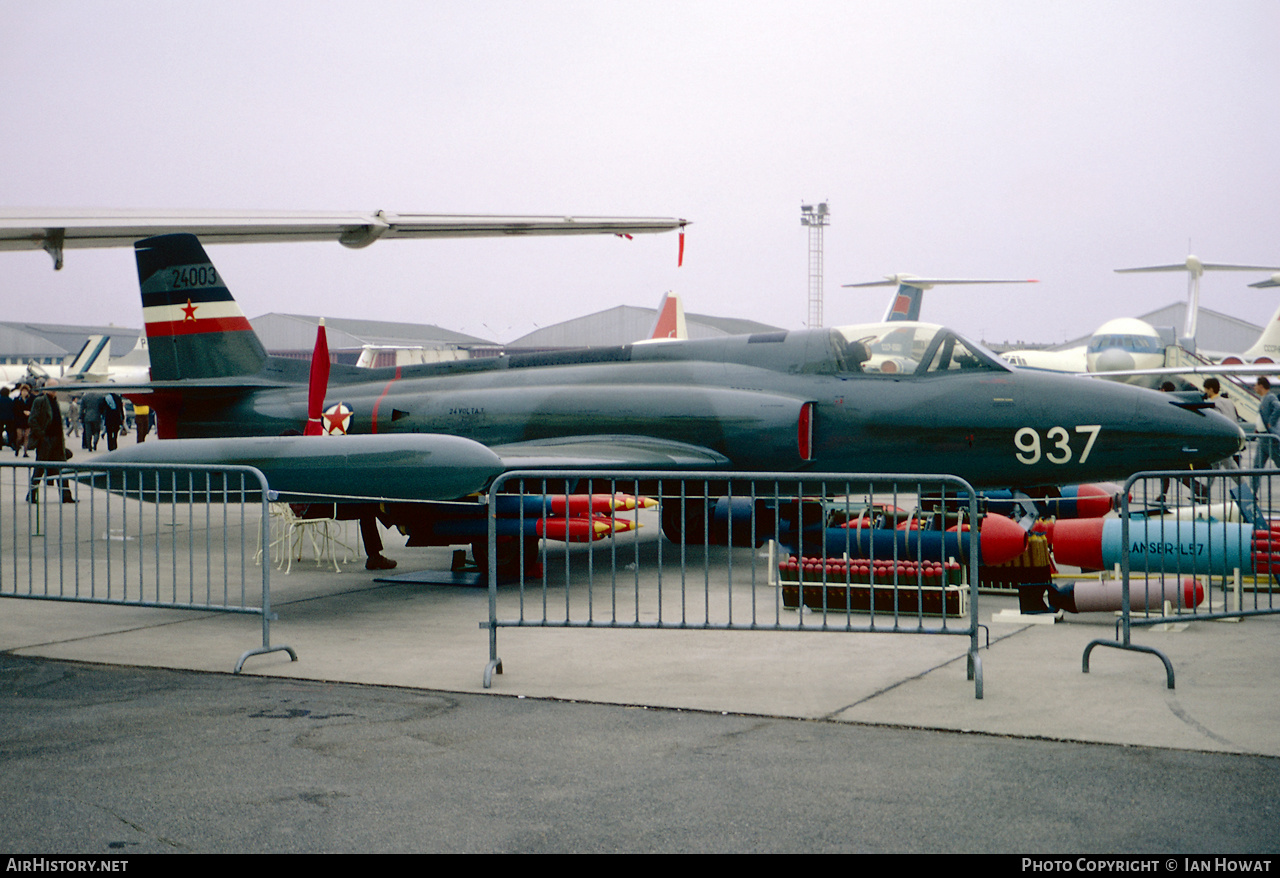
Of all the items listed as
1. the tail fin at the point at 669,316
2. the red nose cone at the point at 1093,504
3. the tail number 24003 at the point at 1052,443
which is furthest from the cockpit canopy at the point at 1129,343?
the tail number 24003 at the point at 1052,443

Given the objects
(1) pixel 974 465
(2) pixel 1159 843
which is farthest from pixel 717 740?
(1) pixel 974 465

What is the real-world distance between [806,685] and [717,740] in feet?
3.66

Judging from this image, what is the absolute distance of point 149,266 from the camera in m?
11.8

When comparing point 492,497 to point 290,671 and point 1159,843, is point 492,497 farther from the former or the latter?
point 1159,843

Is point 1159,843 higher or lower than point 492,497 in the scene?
lower

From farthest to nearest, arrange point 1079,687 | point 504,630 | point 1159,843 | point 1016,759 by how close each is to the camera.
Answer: point 504,630
point 1079,687
point 1016,759
point 1159,843

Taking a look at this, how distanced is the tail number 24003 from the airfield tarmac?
2170mm

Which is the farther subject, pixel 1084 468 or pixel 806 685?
pixel 1084 468

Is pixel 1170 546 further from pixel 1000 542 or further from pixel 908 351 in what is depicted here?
pixel 908 351

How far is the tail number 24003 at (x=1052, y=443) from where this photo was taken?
8.84 m

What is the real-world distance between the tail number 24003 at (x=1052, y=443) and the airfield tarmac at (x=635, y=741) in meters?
2.17

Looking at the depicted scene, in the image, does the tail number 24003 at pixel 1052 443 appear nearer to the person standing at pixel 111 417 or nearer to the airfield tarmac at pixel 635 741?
the airfield tarmac at pixel 635 741

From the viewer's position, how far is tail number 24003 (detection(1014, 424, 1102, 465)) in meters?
8.84

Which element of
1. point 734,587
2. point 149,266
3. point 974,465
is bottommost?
point 734,587
